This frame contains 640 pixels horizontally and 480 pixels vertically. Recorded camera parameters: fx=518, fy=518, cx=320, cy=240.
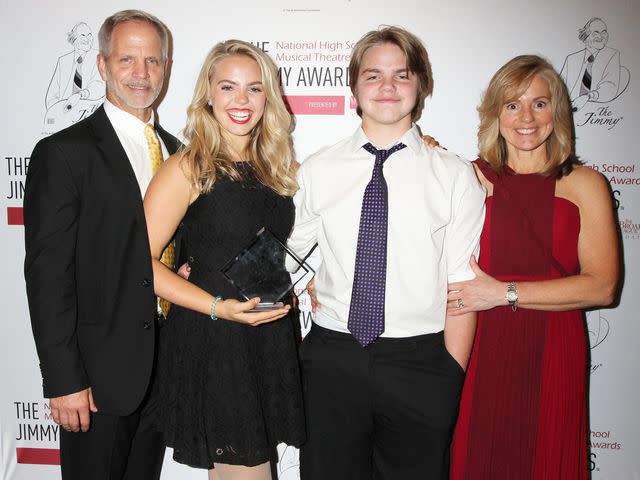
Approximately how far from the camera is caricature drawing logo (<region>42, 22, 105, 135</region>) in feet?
9.53

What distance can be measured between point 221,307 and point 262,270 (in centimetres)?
20

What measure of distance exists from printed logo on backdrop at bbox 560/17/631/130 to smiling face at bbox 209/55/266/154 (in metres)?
1.79

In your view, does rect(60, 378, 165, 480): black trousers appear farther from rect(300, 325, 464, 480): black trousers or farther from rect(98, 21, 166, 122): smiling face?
rect(98, 21, 166, 122): smiling face

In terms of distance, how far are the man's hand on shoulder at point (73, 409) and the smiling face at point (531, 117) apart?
196 cm

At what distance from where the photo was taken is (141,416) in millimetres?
2133

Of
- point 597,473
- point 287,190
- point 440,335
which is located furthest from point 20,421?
point 597,473

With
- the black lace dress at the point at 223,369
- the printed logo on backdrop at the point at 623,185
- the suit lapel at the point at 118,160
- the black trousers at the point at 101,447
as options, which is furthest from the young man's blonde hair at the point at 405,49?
the black trousers at the point at 101,447

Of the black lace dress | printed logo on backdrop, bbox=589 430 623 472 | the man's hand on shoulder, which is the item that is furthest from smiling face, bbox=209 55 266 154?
printed logo on backdrop, bbox=589 430 623 472

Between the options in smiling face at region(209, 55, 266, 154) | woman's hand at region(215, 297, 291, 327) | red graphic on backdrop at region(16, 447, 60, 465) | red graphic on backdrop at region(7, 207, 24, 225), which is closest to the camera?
woman's hand at region(215, 297, 291, 327)

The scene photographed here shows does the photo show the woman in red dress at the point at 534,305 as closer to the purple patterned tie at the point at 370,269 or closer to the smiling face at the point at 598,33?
the purple patterned tie at the point at 370,269

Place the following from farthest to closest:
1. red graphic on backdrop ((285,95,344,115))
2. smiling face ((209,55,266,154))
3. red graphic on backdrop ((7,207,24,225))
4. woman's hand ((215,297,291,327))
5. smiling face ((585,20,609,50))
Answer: red graphic on backdrop ((7,207,24,225)) → red graphic on backdrop ((285,95,344,115)) → smiling face ((585,20,609,50)) → smiling face ((209,55,266,154)) → woman's hand ((215,297,291,327))

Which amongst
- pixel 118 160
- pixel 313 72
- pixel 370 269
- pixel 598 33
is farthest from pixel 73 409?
pixel 598 33

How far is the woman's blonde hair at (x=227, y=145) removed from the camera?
1.90m

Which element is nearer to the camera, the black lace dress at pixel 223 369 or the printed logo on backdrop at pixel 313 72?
the black lace dress at pixel 223 369
